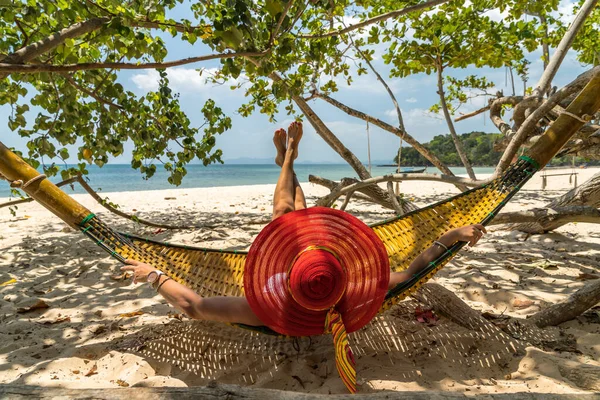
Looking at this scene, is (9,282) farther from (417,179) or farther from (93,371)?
(417,179)

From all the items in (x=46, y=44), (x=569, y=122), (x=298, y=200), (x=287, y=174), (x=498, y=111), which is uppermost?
(x=46, y=44)

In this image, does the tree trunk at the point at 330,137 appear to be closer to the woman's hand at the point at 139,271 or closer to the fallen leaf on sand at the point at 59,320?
the woman's hand at the point at 139,271

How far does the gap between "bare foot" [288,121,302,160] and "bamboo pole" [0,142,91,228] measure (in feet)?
3.87

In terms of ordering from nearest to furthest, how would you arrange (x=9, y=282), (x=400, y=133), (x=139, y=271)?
(x=139, y=271) → (x=9, y=282) → (x=400, y=133)

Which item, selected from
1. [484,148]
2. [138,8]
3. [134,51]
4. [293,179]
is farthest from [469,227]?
[484,148]

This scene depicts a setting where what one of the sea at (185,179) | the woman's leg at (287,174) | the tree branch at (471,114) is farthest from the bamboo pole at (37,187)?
the sea at (185,179)

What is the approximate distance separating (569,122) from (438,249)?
918 mm

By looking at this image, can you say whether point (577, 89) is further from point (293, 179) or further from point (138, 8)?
point (138, 8)

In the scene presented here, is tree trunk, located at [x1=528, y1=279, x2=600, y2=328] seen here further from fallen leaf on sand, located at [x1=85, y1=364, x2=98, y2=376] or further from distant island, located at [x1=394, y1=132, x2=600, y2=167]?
distant island, located at [x1=394, y1=132, x2=600, y2=167]

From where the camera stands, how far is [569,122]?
5.66ft

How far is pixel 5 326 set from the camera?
1.87 m

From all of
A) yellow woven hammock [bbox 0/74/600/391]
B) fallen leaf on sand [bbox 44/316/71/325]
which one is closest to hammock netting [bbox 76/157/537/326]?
yellow woven hammock [bbox 0/74/600/391]

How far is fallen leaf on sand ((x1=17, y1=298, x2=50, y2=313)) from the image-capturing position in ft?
6.78

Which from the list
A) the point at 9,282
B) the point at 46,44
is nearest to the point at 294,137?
the point at 46,44
